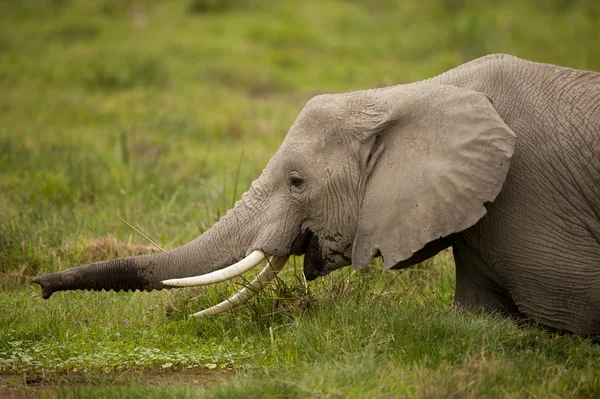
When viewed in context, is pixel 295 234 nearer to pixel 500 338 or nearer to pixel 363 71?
pixel 500 338

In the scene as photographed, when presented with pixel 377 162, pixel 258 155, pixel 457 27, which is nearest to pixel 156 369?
pixel 377 162

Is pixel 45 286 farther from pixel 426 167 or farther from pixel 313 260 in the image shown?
pixel 426 167

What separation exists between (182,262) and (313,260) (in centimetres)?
66

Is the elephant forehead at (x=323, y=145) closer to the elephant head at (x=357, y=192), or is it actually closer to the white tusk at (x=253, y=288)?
the elephant head at (x=357, y=192)

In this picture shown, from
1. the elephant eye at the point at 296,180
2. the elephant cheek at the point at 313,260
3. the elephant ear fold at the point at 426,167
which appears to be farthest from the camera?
the elephant cheek at the point at 313,260

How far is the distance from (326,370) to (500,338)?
0.93 metres

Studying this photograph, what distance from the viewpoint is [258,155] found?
9133 mm

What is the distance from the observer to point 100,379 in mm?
4297

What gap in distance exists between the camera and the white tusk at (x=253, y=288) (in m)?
4.63

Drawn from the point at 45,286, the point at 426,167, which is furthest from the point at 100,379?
the point at 426,167

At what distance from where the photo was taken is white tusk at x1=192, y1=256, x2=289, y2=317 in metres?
4.63

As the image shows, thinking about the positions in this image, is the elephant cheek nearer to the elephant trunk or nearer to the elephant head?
the elephant head

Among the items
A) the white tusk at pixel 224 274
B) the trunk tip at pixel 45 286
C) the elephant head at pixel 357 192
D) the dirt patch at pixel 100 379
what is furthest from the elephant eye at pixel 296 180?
the trunk tip at pixel 45 286

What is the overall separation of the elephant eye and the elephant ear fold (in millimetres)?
322
